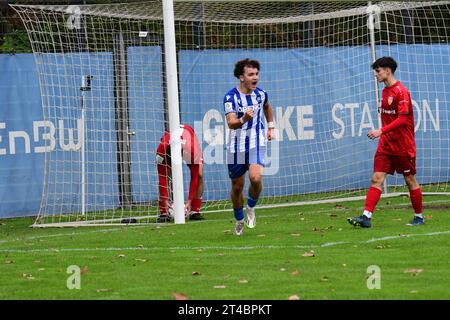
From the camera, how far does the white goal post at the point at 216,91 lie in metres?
17.7

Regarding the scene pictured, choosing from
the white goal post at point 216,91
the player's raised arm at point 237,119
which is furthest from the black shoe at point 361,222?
the white goal post at point 216,91

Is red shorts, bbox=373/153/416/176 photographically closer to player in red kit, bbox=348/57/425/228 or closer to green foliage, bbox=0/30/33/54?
player in red kit, bbox=348/57/425/228

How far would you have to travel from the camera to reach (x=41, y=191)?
18500 millimetres

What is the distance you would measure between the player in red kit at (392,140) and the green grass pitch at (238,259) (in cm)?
34

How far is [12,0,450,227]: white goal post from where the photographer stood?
17.7 m

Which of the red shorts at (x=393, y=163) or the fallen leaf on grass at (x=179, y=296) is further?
the red shorts at (x=393, y=163)

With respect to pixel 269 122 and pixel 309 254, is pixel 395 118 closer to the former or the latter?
pixel 269 122

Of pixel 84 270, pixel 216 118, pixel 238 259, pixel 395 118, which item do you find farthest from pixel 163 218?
pixel 84 270

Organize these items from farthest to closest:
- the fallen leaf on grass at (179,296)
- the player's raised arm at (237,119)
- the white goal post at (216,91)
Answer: the white goal post at (216,91)
the player's raised arm at (237,119)
the fallen leaf on grass at (179,296)

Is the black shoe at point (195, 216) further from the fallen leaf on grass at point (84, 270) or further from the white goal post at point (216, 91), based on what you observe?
the fallen leaf on grass at point (84, 270)

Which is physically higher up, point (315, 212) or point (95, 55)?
point (95, 55)
